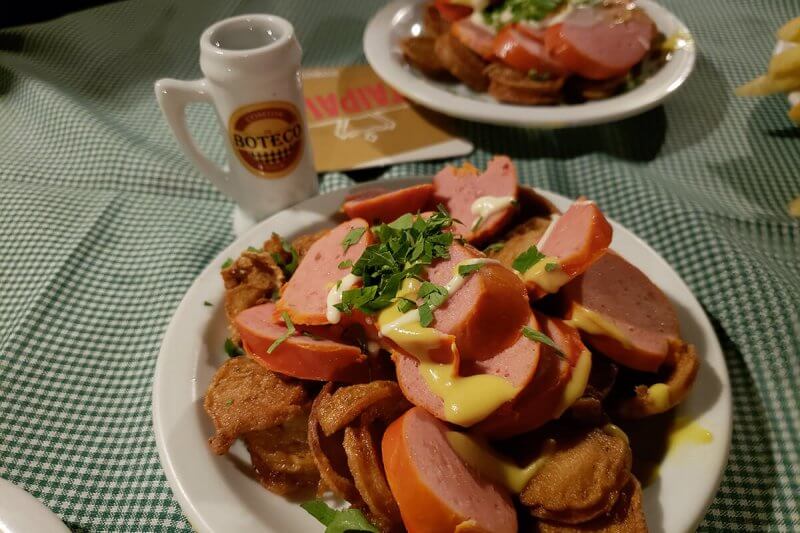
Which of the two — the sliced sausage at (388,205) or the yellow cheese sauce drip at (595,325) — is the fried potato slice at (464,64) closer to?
the sliced sausage at (388,205)

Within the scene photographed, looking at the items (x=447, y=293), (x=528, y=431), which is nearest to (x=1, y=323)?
(x=447, y=293)

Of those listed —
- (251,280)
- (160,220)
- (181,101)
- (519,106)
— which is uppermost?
(181,101)

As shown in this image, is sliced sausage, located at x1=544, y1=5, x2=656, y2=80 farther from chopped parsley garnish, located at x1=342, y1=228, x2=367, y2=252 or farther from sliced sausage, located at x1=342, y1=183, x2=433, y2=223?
chopped parsley garnish, located at x1=342, y1=228, x2=367, y2=252

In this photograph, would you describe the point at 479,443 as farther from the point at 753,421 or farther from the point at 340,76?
the point at 340,76

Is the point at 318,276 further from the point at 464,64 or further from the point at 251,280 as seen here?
the point at 464,64

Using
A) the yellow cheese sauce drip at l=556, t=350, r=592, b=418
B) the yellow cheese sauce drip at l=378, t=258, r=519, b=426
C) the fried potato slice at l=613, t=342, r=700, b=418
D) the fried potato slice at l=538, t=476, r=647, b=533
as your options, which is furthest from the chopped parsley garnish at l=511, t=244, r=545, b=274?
the fried potato slice at l=538, t=476, r=647, b=533

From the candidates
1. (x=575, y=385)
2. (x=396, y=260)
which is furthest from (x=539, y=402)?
(x=396, y=260)
